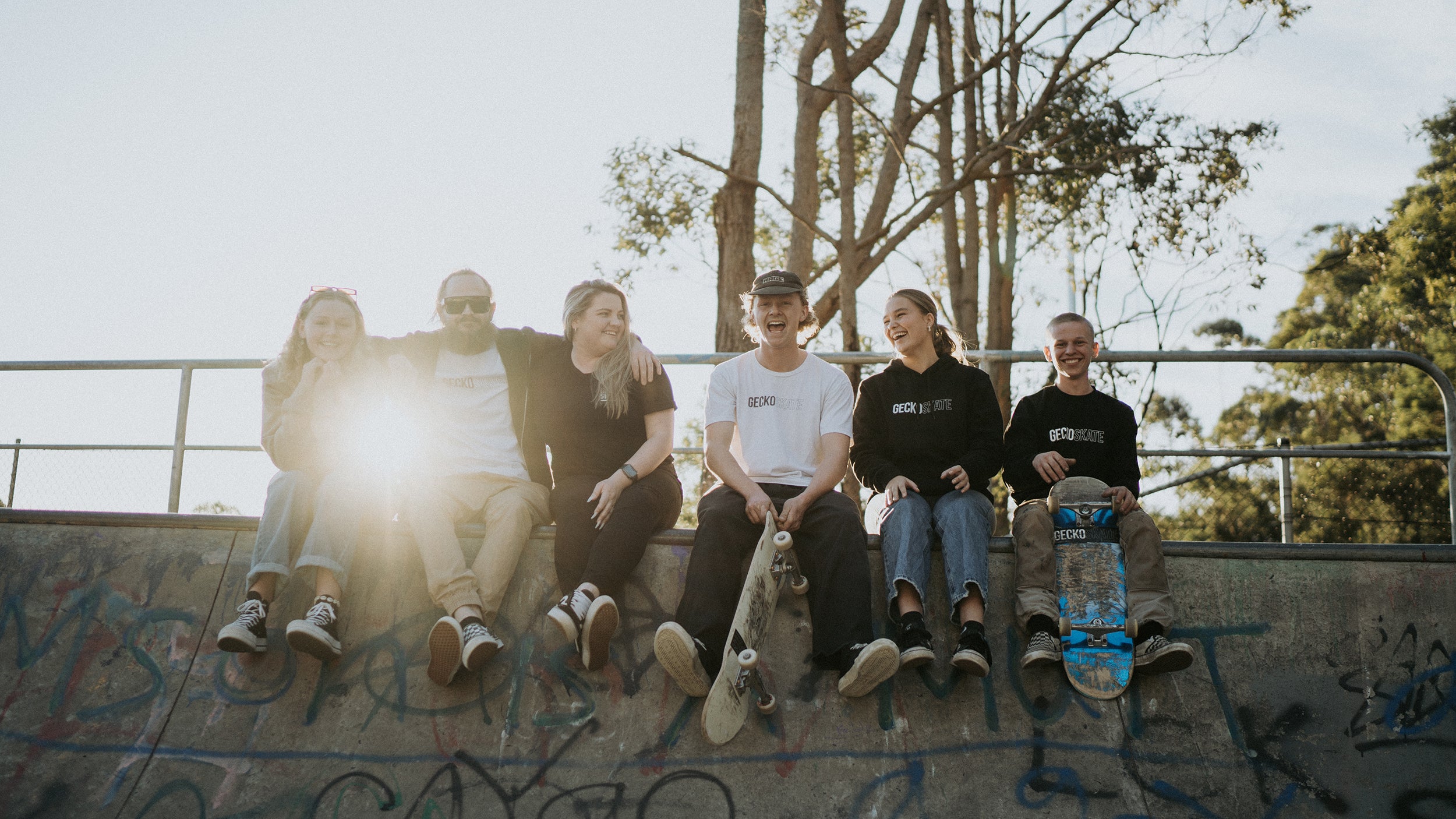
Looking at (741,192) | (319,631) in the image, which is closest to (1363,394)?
(741,192)

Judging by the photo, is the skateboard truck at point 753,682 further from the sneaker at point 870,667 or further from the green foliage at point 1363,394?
the green foliage at point 1363,394

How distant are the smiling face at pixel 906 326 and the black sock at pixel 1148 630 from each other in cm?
141

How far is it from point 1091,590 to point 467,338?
8.96ft

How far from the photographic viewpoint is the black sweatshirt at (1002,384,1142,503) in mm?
3955

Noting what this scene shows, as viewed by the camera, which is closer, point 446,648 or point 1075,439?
point 446,648

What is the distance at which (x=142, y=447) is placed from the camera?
6020 millimetres

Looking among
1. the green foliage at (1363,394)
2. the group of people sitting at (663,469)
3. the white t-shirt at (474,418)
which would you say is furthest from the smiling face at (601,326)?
the green foliage at (1363,394)

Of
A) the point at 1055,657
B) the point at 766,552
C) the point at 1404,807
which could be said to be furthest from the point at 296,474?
the point at 1404,807

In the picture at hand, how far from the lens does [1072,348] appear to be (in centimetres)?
409

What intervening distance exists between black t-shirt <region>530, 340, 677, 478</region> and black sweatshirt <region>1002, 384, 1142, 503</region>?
1.47 m

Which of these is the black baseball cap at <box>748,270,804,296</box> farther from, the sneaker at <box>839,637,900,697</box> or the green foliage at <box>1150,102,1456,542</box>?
the green foliage at <box>1150,102,1456,542</box>

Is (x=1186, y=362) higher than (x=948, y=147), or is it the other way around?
(x=948, y=147)

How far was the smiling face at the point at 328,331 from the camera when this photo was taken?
404cm

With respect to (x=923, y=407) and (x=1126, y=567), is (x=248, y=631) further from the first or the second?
(x=1126, y=567)
